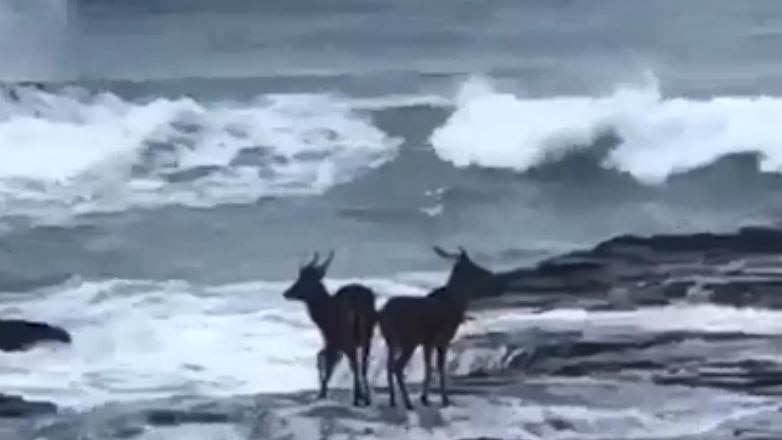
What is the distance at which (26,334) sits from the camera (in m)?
1.06

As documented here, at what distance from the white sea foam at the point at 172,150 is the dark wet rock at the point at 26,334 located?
9 centimetres

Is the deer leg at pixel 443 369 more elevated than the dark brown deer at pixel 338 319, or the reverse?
the dark brown deer at pixel 338 319

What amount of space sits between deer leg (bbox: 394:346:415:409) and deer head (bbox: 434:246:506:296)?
61 millimetres

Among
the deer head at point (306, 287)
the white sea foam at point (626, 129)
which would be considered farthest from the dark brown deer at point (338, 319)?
the white sea foam at point (626, 129)

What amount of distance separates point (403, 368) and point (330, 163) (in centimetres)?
17

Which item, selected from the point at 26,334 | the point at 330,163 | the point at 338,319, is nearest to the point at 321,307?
the point at 338,319

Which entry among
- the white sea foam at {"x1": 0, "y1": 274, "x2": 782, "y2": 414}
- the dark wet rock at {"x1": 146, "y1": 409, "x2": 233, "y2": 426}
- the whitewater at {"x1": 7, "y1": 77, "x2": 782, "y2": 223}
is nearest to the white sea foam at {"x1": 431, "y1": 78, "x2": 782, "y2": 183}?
the whitewater at {"x1": 7, "y1": 77, "x2": 782, "y2": 223}

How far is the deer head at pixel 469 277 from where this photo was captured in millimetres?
1062

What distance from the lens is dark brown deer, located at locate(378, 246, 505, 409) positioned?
106cm

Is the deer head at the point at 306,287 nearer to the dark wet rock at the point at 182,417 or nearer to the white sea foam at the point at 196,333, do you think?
the white sea foam at the point at 196,333

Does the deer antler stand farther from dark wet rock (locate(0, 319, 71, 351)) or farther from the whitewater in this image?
dark wet rock (locate(0, 319, 71, 351))

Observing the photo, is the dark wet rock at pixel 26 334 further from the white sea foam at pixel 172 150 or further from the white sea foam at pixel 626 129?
the white sea foam at pixel 626 129

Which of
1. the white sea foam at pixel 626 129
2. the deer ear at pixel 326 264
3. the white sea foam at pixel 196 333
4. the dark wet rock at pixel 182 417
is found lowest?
the dark wet rock at pixel 182 417

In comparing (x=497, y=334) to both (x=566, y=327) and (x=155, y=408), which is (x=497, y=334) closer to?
(x=566, y=327)
